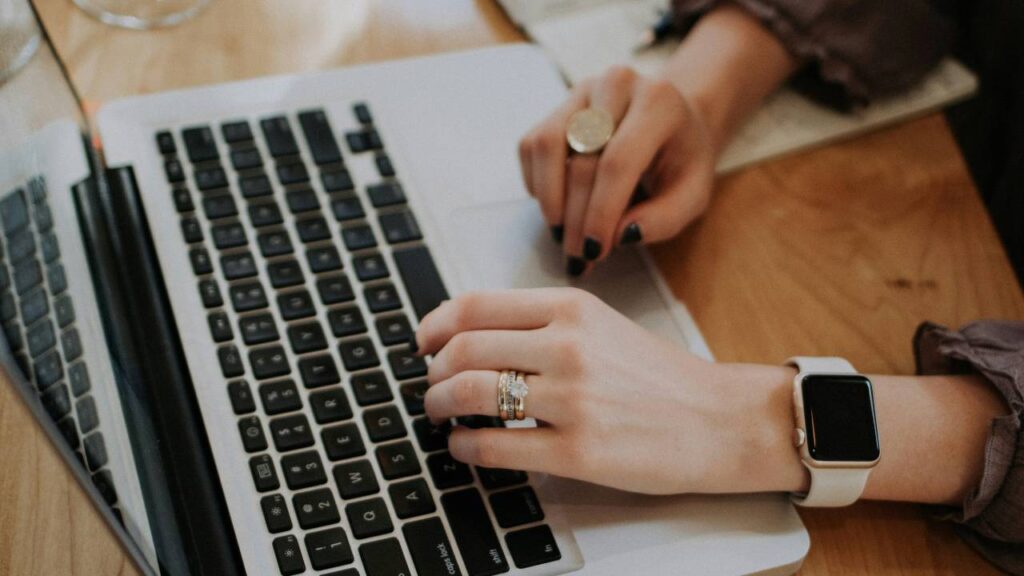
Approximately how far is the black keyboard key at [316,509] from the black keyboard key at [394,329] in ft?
0.37

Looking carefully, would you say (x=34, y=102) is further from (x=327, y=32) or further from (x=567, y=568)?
(x=567, y=568)

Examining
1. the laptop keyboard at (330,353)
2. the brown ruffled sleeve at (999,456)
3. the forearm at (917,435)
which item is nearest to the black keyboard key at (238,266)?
the laptop keyboard at (330,353)

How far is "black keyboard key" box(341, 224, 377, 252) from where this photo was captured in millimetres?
659

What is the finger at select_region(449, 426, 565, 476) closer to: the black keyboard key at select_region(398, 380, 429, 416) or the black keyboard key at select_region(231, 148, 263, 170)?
the black keyboard key at select_region(398, 380, 429, 416)

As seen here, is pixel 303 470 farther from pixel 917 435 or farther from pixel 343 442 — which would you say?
pixel 917 435

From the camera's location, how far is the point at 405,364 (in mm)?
602

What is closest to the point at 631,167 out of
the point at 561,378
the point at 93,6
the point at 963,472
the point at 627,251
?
the point at 627,251

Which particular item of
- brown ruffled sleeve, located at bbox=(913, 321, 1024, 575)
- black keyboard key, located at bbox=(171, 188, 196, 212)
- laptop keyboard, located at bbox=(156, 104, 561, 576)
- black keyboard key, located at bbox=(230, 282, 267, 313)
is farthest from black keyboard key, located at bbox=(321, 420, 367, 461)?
brown ruffled sleeve, located at bbox=(913, 321, 1024, 575)

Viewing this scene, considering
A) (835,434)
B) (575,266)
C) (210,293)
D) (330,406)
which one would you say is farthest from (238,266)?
(835,434)

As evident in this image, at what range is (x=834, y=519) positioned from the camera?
61 centimetres

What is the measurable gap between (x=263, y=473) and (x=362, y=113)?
0.32 m

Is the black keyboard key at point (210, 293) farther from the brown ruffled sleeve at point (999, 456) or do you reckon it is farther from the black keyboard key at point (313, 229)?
the brown ruffled sleeve at point (999, 456)

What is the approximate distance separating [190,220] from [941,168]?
0.59 m

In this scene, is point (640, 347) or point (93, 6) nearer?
point (640, 347)
